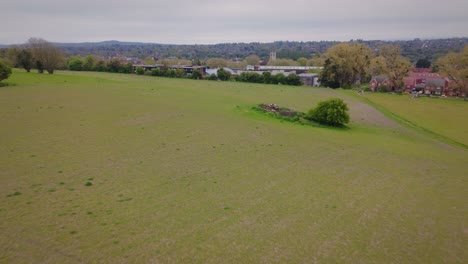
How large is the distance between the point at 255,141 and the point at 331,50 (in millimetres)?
54579

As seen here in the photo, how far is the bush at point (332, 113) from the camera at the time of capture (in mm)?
27250

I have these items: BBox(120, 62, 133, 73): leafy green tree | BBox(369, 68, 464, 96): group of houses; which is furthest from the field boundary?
BBox(120, 62, 133, 73): leafy green tree

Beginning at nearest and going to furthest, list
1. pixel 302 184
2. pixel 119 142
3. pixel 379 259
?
pixel 379 259, pixel 302 184, pixel 119 142

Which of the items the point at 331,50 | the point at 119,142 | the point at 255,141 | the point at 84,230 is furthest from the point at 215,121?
the point at 331,50

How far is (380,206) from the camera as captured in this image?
11758 mm

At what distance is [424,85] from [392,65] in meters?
10.8

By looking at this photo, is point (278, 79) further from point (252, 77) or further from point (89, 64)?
point (89, 64)

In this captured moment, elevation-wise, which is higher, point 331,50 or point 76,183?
point 331,50

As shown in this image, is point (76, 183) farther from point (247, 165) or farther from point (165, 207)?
point (247, 165)

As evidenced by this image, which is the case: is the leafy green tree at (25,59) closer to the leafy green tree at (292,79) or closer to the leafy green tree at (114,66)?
the leafy green tree at (114,66)

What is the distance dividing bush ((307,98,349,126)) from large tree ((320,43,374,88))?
137 ft

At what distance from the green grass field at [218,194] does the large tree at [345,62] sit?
46085 mm

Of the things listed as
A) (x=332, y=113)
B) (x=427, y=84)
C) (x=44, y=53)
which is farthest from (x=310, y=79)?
(x=44, y=53)

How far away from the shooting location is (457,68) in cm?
5459
